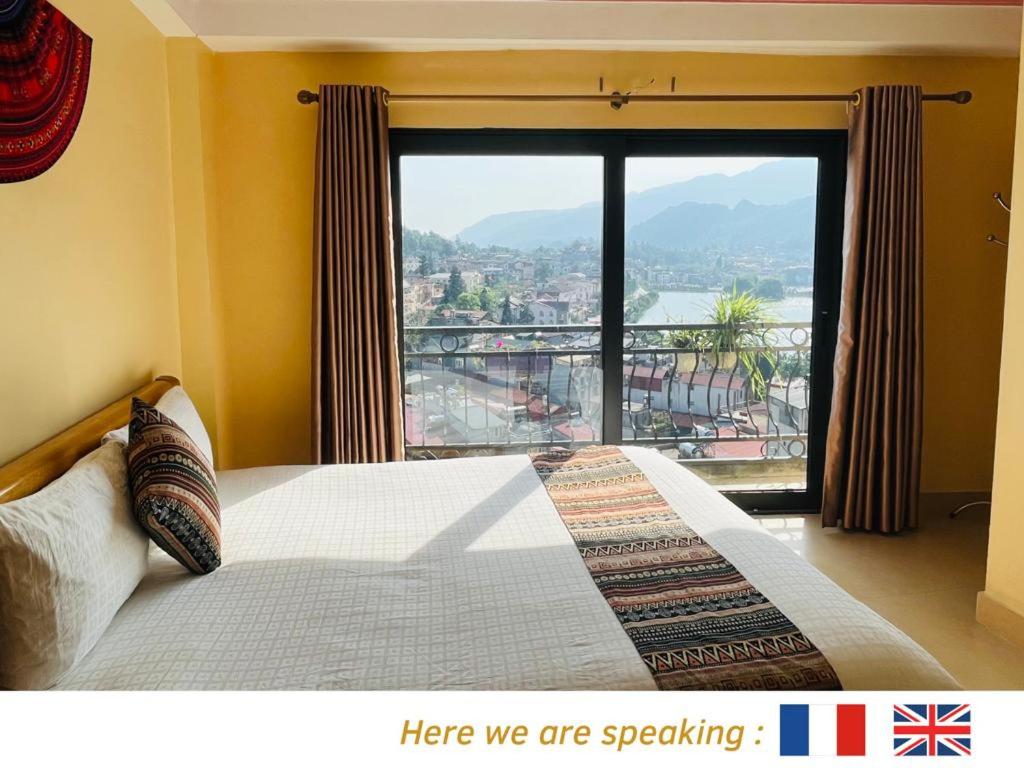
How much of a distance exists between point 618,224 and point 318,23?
161 cm

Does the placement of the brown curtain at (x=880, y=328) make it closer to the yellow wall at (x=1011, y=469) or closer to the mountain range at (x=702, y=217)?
the mountain range at (x=702, y=217)

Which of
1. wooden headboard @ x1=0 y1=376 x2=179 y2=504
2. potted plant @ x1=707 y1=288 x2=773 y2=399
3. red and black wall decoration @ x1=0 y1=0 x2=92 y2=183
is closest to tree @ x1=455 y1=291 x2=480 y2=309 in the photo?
potted plant @ x1=707 y1=288 x2=773 y2=399

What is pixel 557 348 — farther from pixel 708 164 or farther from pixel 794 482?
pixel 794 482

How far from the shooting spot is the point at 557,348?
434 centimetres

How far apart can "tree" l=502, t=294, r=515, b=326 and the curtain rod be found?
3.10 feet

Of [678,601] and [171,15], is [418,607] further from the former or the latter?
[171,15]

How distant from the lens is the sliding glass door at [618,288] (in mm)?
4191

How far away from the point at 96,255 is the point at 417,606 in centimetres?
163

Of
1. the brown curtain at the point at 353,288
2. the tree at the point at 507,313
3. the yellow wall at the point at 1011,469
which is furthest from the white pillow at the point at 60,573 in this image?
the yellow wall at the point at 1011,469

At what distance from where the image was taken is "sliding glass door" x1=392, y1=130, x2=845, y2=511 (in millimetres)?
4191

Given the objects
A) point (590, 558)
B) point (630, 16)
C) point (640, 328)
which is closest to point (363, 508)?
point (590, 558)
